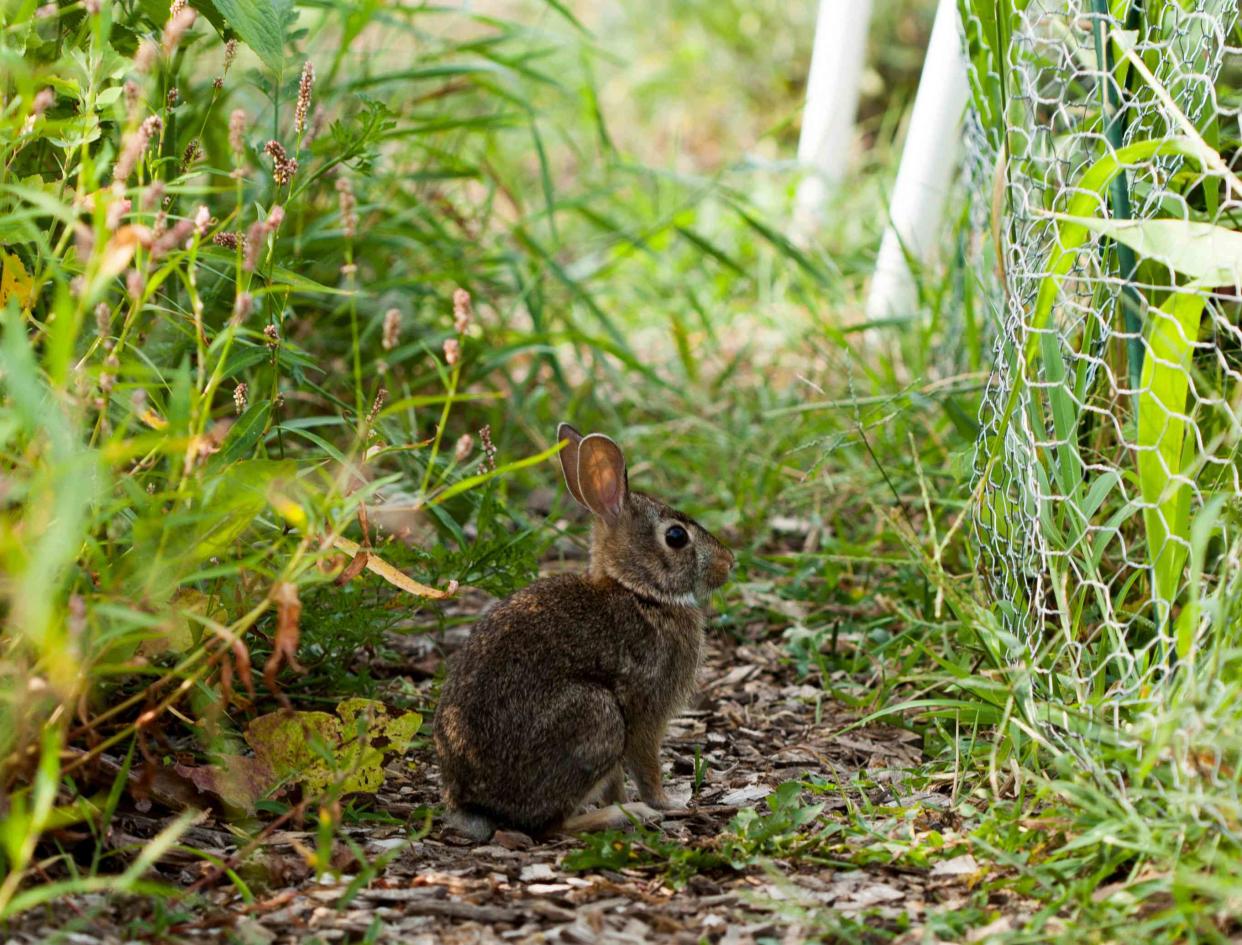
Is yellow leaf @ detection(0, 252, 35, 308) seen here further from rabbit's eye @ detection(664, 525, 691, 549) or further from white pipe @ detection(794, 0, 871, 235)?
white pipe @ detection(794, 0, 871, 235)

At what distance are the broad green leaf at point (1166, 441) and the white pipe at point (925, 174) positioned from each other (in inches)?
86.4

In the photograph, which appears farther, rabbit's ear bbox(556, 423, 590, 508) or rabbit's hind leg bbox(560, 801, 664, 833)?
rabbit's ear bbox(556, 423, 590, 508)

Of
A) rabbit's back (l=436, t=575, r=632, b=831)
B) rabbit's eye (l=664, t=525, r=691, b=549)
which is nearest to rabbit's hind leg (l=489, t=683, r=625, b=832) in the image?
rabbit's back (l=436, t=575, r=632, b=831)

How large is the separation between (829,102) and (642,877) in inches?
179

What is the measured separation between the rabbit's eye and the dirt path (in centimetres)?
57

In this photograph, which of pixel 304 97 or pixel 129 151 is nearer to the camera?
pixel 129 151

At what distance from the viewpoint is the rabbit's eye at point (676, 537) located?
3902mm

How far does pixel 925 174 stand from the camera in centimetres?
565

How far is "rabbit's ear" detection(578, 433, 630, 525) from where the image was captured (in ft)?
12.6

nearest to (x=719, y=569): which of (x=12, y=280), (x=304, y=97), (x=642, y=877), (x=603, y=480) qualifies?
(x=603, y=480)

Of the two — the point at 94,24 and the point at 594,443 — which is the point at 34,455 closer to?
the point at 94,24

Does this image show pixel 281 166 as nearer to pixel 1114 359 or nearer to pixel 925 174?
pixel 1114 359

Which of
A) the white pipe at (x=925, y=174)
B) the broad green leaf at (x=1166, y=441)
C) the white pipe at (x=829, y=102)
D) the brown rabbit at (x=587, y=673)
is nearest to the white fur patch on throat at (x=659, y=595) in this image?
the brown rabbit at (x=587, y=673)

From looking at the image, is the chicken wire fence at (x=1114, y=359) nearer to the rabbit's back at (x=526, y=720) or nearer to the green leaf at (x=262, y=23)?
the rabbit's back at (x=526, y=720)
